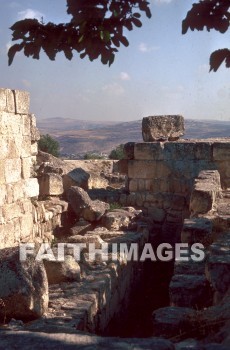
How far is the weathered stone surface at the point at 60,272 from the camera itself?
5160 millimetres

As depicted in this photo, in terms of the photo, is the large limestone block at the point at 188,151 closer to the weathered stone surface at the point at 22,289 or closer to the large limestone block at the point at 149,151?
the large limestone block at the point at 149,151

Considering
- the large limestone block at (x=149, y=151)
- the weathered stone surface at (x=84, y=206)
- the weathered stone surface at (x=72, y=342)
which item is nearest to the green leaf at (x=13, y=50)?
the weathered stone surface at (x=72, y=342)

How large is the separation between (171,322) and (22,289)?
142cm

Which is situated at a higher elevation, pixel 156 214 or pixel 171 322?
pixel 171 322

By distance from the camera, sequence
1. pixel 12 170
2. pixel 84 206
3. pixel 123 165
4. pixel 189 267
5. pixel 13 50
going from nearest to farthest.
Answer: pixel 13 50 → pixel 189 267 → pixel 12 170 → pixel 84 206 → pixel 123 165

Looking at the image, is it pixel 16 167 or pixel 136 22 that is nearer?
pixel 136 22

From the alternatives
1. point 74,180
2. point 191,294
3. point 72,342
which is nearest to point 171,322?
point 191,294

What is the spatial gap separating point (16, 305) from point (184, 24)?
2912mm

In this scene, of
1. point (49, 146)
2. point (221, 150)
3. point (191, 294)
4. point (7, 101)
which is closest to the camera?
point (191, 294)

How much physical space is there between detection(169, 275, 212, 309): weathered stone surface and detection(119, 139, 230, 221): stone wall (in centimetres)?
616

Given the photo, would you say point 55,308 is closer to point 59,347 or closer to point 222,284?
point 222,284

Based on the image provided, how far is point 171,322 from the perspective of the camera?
368 centimetres

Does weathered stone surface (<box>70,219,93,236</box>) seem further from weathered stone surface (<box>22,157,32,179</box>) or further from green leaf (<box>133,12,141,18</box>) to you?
green leaf (<box>133,12,141,18</box>)

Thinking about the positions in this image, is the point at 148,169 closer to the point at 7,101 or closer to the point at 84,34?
the point at 7,101
